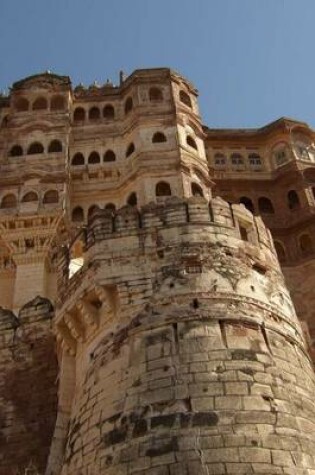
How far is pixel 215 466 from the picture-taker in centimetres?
880

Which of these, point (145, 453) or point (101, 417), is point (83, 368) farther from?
point (145, 453)

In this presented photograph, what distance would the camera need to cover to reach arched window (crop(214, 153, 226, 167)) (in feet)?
108

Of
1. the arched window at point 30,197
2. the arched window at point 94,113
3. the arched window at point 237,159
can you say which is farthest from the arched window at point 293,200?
the arched window at point 30,197

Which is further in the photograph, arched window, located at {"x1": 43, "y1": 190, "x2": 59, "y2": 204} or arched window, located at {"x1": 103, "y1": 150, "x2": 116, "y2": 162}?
arched window, located at {"x1": 103, "y1": 150, "x2": 116, "y2": 162}

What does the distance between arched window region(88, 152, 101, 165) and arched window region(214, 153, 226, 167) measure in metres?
6.15

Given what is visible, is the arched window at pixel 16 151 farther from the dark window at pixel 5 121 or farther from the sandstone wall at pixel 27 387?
the sandstone wall at pixel 27 387

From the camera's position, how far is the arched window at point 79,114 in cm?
3256

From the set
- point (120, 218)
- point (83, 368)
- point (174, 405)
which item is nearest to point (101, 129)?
point (120, 218)

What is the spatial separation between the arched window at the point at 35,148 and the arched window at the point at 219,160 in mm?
8740

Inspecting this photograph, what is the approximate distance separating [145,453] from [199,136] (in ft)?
77.2

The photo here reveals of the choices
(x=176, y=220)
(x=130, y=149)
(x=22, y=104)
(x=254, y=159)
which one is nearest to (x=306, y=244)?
(x=254, y=159)

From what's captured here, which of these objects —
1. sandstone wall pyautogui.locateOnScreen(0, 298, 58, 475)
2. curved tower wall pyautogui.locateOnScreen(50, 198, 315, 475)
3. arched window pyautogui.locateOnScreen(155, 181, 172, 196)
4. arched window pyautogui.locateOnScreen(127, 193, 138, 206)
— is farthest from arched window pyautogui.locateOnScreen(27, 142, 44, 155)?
curved tower wall pyautogui.locateOnScreen(50, 198, 315, 475)

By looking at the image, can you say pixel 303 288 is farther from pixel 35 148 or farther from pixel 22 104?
pixel 22 104

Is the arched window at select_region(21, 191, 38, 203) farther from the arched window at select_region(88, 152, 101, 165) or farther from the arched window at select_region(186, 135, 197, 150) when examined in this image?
the arched window at select_region(186, 135, 197, 150)
